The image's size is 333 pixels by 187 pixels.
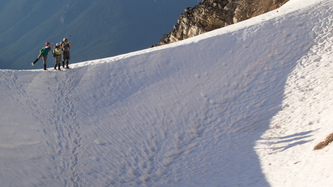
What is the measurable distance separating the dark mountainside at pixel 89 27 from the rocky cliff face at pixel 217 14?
73467 mm

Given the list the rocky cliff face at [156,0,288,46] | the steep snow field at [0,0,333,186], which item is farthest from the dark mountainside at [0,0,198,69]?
the steep snow field at [0,0,333,186]

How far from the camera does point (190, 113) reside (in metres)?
13.0

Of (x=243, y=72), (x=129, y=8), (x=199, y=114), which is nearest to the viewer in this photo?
(x=199, y=114)

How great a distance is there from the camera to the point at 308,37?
14.8 m

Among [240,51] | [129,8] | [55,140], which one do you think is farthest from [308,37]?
[129,8]

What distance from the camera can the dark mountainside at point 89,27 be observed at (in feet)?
353

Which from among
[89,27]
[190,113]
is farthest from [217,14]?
[89,27]

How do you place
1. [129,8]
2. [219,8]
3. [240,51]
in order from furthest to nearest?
[129,8] → [219,8] → [240,51]

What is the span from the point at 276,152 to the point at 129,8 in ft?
382

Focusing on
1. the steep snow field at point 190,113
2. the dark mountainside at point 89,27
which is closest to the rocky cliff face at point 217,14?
A: the steep snow field at point 190,113

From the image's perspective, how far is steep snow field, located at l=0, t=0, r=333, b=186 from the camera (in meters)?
9.94

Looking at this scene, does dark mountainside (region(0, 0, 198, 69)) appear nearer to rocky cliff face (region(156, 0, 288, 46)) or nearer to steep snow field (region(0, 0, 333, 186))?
rocky cliff face (region(156, 0, 288, 46))

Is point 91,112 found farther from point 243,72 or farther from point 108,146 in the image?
point 243,72

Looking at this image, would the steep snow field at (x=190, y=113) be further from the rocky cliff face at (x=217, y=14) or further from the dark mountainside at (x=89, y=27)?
the dark mountainside at (x=89, y=27)
